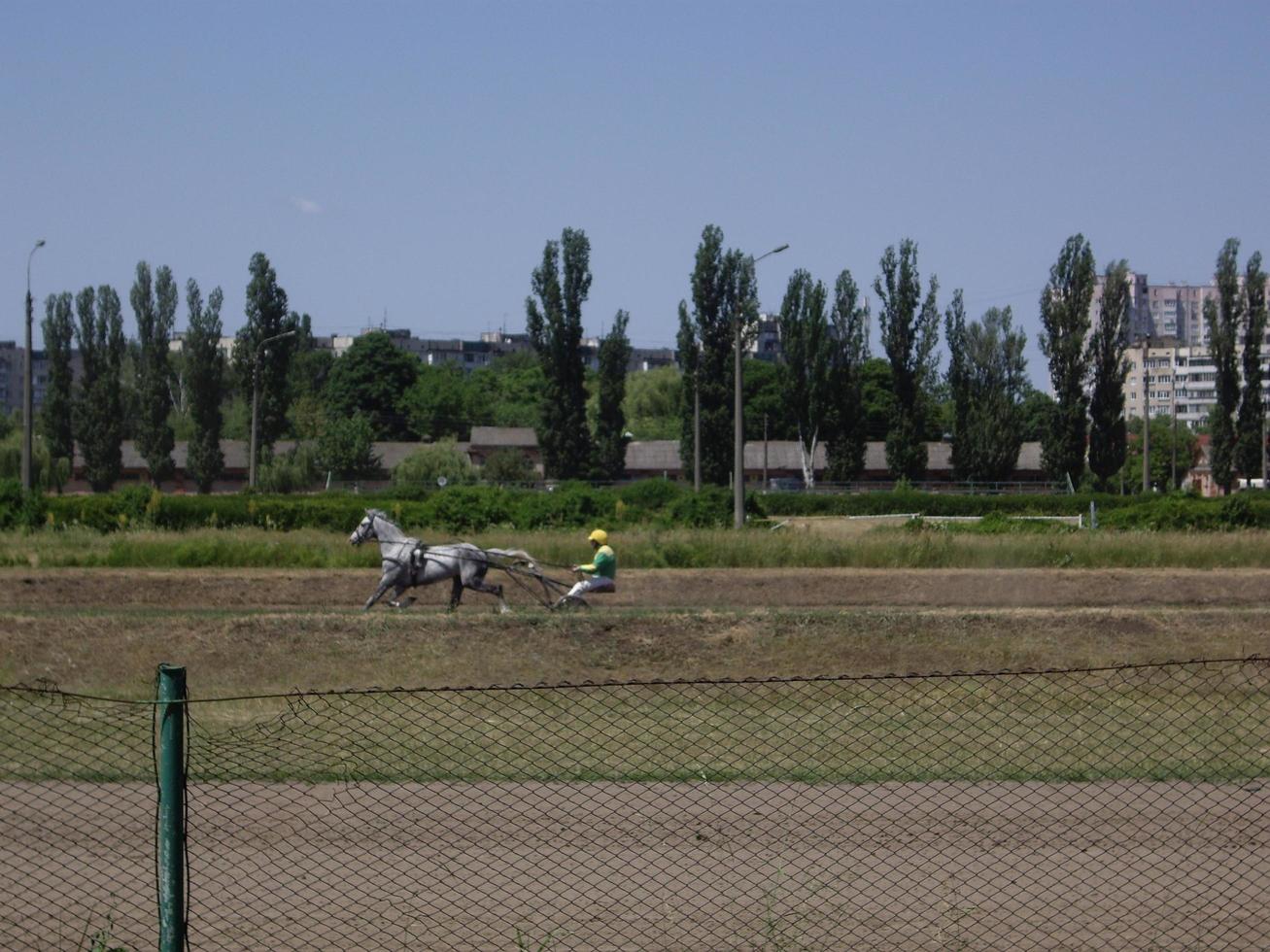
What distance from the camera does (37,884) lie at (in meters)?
8.11

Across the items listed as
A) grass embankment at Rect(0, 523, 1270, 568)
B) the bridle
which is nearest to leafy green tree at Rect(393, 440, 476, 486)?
grass embankment at Rect(0, 523, 1270, 568)

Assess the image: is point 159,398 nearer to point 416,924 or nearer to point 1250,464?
point 1250,464

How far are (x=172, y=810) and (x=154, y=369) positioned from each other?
7478 cm

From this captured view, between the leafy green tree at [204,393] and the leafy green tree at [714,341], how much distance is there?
78.7 feet

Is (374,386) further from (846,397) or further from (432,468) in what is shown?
(846,397)

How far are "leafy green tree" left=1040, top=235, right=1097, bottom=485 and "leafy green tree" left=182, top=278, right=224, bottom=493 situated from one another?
41.0 meters

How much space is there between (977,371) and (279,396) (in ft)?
115

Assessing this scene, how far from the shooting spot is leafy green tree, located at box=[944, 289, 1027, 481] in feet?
229

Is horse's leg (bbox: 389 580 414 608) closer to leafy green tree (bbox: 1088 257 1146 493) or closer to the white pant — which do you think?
the white pant

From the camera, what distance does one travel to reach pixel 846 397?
73.2 m

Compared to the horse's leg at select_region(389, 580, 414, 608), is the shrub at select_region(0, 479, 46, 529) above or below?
above

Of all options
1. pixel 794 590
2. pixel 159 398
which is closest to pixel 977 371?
pixel 159 398

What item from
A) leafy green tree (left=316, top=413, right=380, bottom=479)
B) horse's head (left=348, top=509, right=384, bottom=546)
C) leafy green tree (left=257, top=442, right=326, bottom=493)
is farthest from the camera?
leafy green tree (left=316, top=413, right=380, bottom=479)

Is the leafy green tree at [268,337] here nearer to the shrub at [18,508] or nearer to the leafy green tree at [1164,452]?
the shrub at [18,508]
